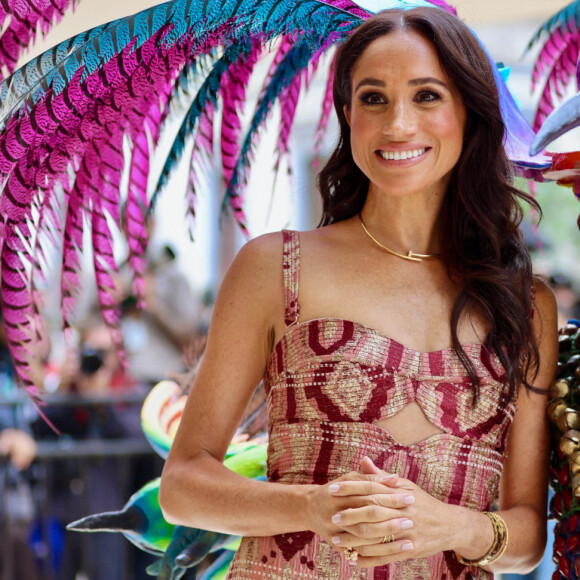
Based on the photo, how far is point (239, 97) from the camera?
71.2 inches

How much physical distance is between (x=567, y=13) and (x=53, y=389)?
3.12 metres

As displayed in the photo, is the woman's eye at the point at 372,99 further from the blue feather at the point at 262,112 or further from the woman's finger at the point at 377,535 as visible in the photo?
the woman's finger at the point at 377,535

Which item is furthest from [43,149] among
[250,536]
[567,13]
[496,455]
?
[567,13]

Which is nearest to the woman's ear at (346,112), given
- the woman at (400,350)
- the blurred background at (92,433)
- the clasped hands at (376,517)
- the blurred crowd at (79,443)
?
the woman at (400,350)

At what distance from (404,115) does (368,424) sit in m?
0.46

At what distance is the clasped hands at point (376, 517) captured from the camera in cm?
131

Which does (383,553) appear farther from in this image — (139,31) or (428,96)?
(139,31)

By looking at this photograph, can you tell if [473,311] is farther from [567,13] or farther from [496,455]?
[567,13]

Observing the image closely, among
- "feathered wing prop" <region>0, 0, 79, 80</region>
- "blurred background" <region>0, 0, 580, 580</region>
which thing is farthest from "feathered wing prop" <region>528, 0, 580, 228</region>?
"blurred background" <region>0, 0, 580, 580</region>

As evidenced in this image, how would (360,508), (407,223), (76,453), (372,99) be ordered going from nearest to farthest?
(360,508) < (372,99) < (407,223) < (76,453)

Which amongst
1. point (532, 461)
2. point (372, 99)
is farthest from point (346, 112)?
point (532, 461)

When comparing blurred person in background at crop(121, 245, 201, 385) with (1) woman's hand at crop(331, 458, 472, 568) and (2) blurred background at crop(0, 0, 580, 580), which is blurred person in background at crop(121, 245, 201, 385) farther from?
(1) woman's hand at crop(331, 458, 472, 568)

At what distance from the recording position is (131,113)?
1686 mm

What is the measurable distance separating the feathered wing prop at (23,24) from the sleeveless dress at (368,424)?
0.54m
